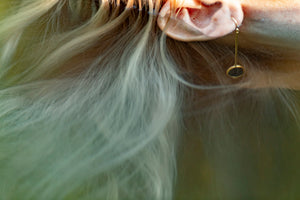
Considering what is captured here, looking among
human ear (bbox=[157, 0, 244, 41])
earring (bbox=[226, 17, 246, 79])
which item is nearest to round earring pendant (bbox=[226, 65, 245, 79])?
earring (bbox=[226, 17, 246, 79])

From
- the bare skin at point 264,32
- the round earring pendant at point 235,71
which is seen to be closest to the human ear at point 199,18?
the bare skin at point 264,32

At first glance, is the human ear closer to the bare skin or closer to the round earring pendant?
the bare skin

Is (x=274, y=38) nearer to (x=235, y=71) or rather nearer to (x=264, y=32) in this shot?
(x=264, y=32)

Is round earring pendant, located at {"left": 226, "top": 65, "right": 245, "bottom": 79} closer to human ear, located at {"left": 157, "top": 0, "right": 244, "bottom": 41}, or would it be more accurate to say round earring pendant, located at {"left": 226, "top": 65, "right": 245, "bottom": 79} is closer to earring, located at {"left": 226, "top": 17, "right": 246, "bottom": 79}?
earring, located at {"left": 226, "top": 17, "right": 246, "bottom": 79}

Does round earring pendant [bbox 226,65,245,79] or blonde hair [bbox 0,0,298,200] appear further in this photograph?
round earring pendant [bbox 226,65,245,79]

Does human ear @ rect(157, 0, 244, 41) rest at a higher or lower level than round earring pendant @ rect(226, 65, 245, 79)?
higher

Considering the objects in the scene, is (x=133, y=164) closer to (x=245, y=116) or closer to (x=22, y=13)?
(x=245, y=116)

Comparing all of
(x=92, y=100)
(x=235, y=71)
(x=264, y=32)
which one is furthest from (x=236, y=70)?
(x=92, y=100)
